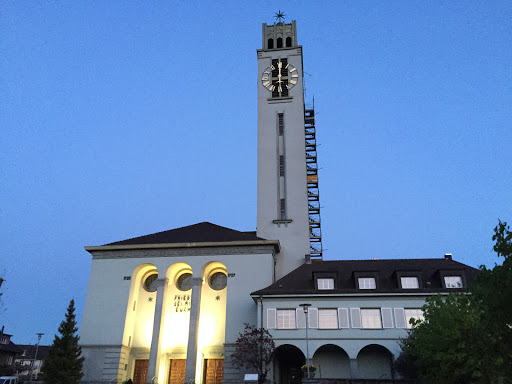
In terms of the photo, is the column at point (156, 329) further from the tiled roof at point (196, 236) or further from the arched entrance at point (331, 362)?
the arched entrance at point (331, 362)

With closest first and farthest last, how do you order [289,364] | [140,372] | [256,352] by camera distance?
[256,352] < [289,364] < [140,372]

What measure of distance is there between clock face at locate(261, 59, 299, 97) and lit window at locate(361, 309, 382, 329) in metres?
29.6

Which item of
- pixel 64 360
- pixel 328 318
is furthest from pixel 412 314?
pixel 64 360

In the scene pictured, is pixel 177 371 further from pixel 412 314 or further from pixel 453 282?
pixel 453 282

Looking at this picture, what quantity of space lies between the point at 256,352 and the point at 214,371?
8.33 m

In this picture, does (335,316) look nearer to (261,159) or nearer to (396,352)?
(396,352)

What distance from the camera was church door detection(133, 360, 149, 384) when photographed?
4076 cm

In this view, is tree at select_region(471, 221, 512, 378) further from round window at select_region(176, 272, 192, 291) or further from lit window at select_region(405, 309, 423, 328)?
round window at select_region(176, 272, 192, 291)

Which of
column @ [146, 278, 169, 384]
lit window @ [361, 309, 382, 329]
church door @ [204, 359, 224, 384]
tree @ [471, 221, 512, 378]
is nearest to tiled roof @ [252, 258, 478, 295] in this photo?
lit window @ [361, 309, 382, 329]

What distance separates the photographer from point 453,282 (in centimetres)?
3625

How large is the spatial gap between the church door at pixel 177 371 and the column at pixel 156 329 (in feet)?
7.33

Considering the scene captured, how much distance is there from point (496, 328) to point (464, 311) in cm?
1174

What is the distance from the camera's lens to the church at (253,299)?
117 ft

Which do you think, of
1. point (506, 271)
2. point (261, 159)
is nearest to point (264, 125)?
point (261, 159)
